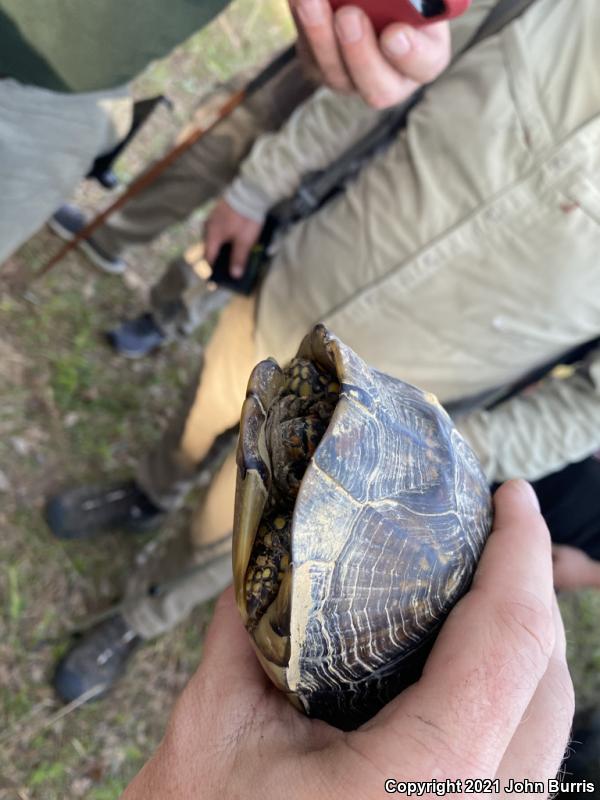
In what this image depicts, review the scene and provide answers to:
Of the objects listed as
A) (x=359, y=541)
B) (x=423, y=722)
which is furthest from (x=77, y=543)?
(x=423, y=722)

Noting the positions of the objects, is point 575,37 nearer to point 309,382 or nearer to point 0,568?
point 309,382

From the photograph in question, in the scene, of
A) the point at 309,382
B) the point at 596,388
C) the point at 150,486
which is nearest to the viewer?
the point at 309,382

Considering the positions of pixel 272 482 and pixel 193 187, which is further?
pixel 193 187

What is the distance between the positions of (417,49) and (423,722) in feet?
3.72

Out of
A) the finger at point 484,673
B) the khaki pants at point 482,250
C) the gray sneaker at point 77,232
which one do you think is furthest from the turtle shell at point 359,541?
the gray sneaker at point 77,232

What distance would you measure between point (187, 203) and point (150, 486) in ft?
3.41

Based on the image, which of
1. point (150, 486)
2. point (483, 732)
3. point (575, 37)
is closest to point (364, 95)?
point (575, 37)

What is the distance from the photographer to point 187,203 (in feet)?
Result: 6.83

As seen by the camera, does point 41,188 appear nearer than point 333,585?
No

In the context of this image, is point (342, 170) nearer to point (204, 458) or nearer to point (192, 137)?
point (192, 137)

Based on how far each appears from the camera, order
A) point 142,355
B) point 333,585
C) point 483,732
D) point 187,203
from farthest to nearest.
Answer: point 142,355, point 187,203, point 333,585, point 483,732

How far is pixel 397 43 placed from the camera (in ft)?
3.66

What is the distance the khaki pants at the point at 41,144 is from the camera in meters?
1.15

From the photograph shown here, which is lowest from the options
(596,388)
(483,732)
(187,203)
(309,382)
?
(596,388)
